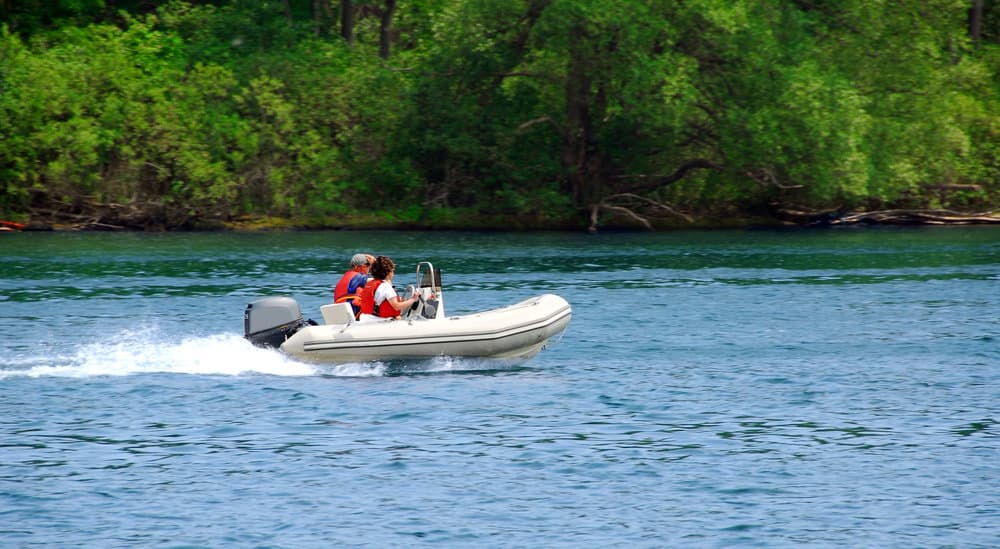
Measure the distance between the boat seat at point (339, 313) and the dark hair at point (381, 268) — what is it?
473 mm

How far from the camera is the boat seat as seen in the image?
1523 cm

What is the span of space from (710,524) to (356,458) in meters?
3.45

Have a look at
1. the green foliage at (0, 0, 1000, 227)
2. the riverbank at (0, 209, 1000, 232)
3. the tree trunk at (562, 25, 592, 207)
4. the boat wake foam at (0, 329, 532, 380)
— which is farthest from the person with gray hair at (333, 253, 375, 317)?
the riverbank at (0, 209, 1000, 232)

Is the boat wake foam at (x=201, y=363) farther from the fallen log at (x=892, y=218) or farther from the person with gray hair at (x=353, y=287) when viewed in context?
the fallen log at (x=892, y=218)

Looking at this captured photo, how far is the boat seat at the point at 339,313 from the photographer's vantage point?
15.2m

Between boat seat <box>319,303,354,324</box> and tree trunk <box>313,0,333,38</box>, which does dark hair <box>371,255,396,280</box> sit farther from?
tree trunk <box>313,0,333,38</box>

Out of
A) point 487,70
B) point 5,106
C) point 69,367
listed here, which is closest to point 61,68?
point 5,106

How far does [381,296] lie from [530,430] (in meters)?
3.07

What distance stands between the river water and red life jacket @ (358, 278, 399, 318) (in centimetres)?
65

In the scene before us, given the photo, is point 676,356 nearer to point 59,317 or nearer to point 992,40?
point 59,317

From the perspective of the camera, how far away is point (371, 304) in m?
15.4

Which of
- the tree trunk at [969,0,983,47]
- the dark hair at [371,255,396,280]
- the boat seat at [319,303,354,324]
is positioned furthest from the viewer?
the tree trunk at [969,0,983,47]

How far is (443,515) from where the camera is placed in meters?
10.2

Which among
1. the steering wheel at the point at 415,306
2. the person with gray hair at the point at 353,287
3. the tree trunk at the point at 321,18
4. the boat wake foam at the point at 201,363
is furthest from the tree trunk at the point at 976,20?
the person with gray hair at the point at 353,287
